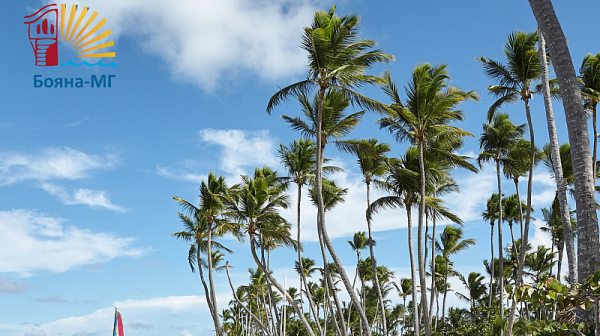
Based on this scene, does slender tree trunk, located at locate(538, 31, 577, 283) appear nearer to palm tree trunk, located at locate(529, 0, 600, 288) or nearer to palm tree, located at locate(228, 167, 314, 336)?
palm tree trunk, located at locate(529, 0, 600, 288)

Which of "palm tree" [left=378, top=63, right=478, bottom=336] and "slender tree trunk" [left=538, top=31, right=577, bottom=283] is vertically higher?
"palm tree" [left=378, top=63, right=478, bottom=336]

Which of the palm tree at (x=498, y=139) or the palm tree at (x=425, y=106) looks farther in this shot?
the palm tree at (x=498, y=139)

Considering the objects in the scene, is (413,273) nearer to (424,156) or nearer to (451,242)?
(424,156)

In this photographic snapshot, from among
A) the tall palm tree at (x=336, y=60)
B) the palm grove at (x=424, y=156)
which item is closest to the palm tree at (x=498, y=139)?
the palm grove at (x=424, y=156)

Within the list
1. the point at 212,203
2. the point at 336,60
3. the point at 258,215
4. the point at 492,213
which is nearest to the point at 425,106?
the point at 336,60

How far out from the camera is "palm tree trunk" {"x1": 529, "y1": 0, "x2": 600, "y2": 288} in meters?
6.17

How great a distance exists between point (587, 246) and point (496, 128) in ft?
56.6

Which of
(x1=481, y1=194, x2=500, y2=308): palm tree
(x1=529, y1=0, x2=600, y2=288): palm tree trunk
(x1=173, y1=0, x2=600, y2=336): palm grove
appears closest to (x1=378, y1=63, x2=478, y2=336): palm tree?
(x1=173, y1=0, x2=600, y2=336): palm grove

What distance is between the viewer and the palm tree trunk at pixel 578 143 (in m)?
6.17

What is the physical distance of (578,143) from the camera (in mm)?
6488

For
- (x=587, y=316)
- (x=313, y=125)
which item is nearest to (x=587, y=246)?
(x=587, y=316)

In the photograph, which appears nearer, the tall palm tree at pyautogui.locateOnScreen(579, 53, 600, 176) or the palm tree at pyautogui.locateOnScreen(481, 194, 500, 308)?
the tall palm tree at pyautogui.locateOnScreen(579, 53, 600, 176)

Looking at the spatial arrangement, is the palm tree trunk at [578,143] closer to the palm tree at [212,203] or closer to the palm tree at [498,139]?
the palm tree at [498,139]

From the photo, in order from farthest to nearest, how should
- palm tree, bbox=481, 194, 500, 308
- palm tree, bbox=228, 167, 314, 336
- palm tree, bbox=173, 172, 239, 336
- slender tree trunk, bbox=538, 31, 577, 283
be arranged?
palm tree, bbox=481, 194, 500, 308
palm tree, bbox=173, 172, 239, 336
palm tree, bbox=228, 167, 314, 336
slender tree trunk, bbox=538, 31, 577, 283
